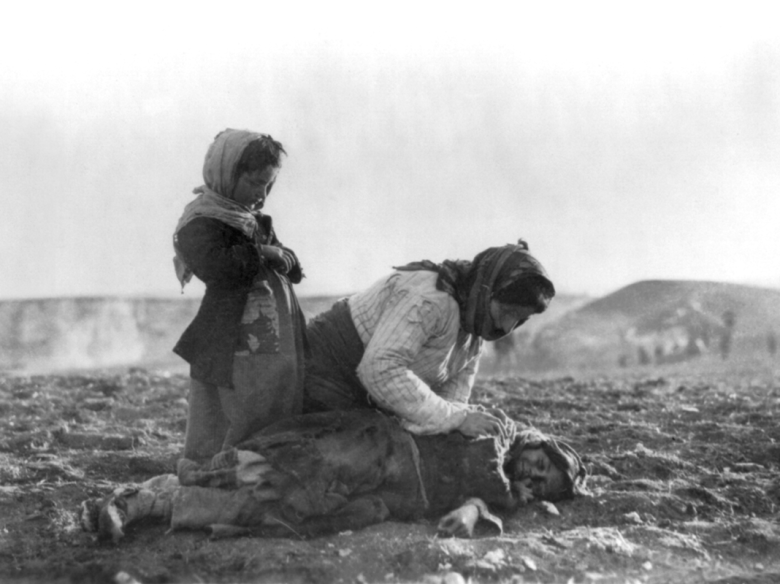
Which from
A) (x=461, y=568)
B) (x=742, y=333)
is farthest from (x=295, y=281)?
(x=742, y=333)

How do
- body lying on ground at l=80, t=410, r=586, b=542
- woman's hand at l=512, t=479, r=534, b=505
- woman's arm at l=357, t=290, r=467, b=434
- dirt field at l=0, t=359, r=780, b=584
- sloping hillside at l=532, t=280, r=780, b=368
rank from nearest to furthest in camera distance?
1. dirt field at l=0, t=359, r=780, b=584
2. body lying on ground at l=80, t=410, r=586, b=542
3. woman's arm at l=357, t=290, r=467, b=434
4. woman's hand at l=512, t=479, r=534, b=505
5. sloping hillside at l=532, t=280, r=780, b=368

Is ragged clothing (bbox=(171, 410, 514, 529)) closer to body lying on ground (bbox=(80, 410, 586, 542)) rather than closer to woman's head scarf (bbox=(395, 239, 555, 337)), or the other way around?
body lying on ground (bbox=(80, 410, 586, 542))

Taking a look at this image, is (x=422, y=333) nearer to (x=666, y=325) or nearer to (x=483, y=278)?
(x=483, y=278)

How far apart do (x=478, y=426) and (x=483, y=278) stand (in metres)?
0.68

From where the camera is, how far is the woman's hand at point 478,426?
4539 mm

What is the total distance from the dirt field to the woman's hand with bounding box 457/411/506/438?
0.43m

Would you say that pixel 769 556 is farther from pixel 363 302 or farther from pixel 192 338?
pixel 192 338

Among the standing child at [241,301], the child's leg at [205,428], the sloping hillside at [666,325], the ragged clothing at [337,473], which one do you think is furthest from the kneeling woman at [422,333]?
the sloping hillside at [666,325]

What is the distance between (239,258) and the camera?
4.43m

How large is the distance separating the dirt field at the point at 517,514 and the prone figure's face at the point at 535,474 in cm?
12

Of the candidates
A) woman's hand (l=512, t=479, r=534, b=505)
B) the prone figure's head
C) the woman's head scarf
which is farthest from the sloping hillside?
the woman's head scarf

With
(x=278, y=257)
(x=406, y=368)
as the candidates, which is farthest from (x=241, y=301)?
(x=406, y=368)

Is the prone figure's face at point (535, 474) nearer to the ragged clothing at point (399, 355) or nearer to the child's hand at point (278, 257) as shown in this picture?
the ragged clothing at point (399, 355)

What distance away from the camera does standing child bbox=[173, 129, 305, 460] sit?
14.7 ft
